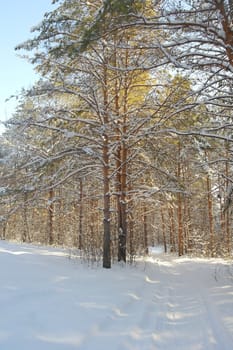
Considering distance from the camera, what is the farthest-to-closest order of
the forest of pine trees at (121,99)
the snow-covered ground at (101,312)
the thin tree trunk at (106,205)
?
the thin tree trunk at (106,205), the forest of pine trees at (121,99), the snow-covered ground at (101,312)

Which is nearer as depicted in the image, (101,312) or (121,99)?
(101,312)

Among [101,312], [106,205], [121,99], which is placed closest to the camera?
[101,312]

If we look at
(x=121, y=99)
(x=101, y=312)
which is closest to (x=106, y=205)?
(x=121, y=99)

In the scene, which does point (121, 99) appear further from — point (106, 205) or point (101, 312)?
point (101, 312)

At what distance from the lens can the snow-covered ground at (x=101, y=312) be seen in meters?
3.46

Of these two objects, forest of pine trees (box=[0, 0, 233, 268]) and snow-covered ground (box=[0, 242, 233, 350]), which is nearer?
snow-covered ground (box=[0, 242, 233, 350])

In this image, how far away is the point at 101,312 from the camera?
4430mm

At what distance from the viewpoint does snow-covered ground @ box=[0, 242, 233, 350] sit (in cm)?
346

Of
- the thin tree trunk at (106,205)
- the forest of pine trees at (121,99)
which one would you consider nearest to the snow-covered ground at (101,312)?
the thin tree trunk at (106,205)

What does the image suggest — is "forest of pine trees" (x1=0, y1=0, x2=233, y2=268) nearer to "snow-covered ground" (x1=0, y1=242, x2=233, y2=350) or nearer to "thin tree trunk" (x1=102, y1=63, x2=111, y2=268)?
"thin tree trunk" (x1=102, y1=63, x2=111, y2=268)

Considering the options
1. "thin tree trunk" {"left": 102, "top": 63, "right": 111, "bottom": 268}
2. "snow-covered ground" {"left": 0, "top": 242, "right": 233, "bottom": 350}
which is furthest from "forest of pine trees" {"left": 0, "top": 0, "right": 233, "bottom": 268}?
"snow-covered ground" {"left": 0, "top": 242, "right": 233, "bottom": 350}

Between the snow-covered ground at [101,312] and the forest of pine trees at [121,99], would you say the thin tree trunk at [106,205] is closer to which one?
the forest of pine trees at [121,99]

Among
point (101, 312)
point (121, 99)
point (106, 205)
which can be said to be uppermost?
point (121, 99)

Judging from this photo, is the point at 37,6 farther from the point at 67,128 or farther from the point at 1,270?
the point at 1,270
